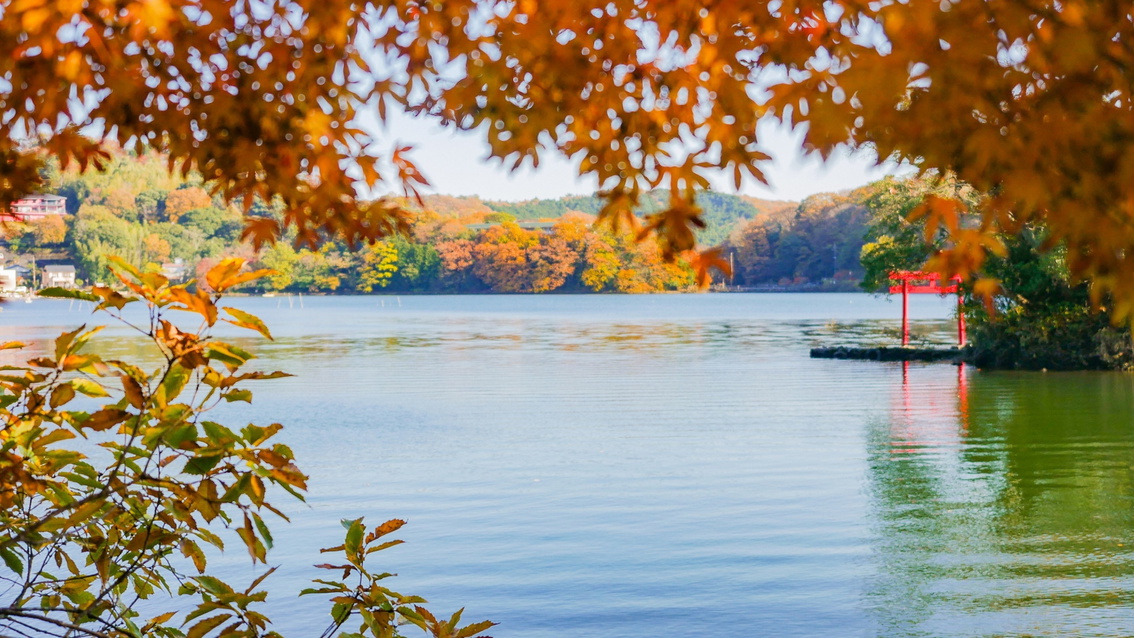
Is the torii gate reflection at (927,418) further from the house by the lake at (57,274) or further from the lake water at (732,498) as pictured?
the house by the lake at (57,274)

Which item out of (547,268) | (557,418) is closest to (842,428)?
(557,418)

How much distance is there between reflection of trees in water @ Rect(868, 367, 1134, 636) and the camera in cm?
686

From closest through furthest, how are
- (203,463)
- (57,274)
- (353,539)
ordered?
(203,463) < (353,539) < (57,274)

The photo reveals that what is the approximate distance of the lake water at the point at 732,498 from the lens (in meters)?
7.09

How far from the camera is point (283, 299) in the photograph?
325 feet

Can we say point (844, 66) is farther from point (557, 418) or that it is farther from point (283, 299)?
point (283, 299)

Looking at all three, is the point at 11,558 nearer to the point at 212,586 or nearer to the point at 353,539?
the point at 212,586

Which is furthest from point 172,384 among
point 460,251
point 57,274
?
point 57,274

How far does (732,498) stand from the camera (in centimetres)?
1041

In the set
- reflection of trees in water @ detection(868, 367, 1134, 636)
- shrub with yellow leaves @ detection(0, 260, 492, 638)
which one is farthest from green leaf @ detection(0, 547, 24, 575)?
reflection of trees in water @ detection(868, 367, 1134, 636)

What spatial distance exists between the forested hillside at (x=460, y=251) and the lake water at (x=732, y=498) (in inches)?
2865

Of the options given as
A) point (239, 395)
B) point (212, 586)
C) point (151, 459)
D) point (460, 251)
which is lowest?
point (212, 586)

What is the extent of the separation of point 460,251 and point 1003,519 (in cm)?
9409

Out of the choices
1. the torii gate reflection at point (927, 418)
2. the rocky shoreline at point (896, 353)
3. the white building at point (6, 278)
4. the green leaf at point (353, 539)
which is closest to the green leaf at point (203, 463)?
the green leaf at point (353, 539)
